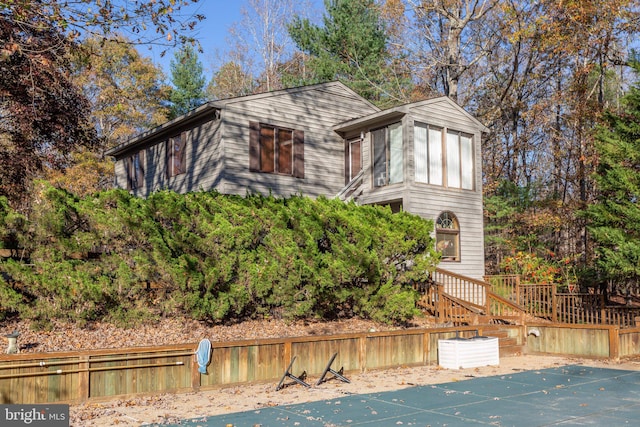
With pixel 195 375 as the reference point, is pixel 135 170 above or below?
above

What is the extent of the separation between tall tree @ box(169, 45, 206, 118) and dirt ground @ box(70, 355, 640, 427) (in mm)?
34037

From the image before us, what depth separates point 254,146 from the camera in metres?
18.5

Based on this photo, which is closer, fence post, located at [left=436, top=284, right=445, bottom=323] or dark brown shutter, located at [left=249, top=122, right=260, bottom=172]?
fence post, located at [left=436, top=284, right=445, bottom=323]

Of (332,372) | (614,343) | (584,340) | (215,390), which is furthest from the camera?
(584,340)

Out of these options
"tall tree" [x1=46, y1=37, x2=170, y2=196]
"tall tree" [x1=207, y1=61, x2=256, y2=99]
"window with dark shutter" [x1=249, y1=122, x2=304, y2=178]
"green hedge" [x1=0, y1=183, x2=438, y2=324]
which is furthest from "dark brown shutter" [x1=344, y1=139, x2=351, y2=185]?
"tall tree" [x1=207, y1=61, x2=256, y2=99]

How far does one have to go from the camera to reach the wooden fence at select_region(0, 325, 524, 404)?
8.14 metres

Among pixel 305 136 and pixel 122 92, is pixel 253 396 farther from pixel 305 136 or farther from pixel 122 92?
pixel 122 92

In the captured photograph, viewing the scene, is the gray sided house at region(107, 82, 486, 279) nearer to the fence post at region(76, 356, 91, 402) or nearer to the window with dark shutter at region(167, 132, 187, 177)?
the window with dark shutter at region(167, 132, 187, 177)

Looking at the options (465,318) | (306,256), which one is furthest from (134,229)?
(465,318)

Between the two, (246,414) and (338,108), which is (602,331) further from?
(338,108)

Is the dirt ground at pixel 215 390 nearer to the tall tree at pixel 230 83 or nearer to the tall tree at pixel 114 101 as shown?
the tall tree at pixel 114 101

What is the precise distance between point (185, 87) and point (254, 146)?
26.3 meters

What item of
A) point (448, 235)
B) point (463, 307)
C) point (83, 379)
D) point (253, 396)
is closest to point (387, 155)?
point (448, 235)

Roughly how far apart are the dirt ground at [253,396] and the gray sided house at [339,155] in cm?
703
